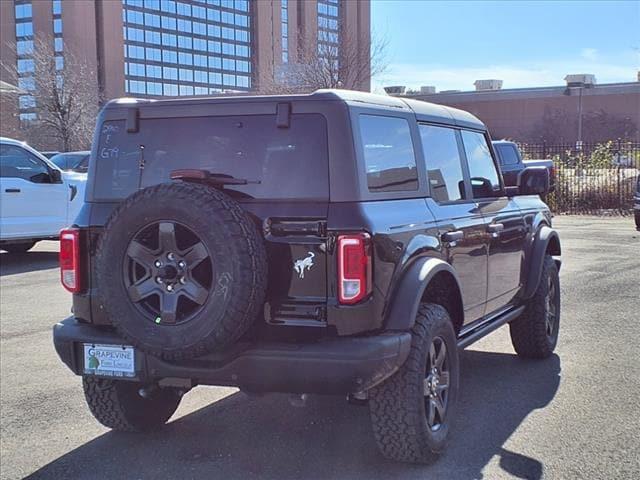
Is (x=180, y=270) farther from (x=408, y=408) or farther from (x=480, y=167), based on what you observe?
(x=480, y=167)

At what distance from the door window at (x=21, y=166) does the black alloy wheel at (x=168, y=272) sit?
28.3ft

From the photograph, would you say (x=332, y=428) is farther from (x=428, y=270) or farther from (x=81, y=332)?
(x=81, y=332)

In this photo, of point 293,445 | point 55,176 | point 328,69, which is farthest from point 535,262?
point 328,69

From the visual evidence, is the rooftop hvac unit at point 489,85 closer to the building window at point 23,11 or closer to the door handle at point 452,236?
the building window at point 23,11

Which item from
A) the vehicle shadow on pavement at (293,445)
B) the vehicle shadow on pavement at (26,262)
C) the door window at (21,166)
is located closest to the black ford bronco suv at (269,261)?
the vehicle shadow on pavement at (293,445)

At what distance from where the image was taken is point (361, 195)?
373cm

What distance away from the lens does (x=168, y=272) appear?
3643 mm

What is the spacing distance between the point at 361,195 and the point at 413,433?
1.22m

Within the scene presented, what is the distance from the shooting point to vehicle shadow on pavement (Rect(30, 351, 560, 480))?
4.04m

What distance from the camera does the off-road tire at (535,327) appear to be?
19.7 feet

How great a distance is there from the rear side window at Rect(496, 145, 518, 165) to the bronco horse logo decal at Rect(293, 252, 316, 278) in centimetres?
1526

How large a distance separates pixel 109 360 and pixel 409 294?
5.17ft

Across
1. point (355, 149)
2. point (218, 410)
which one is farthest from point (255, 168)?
point (218, 410)

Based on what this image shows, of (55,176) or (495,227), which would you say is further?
(55,176)
